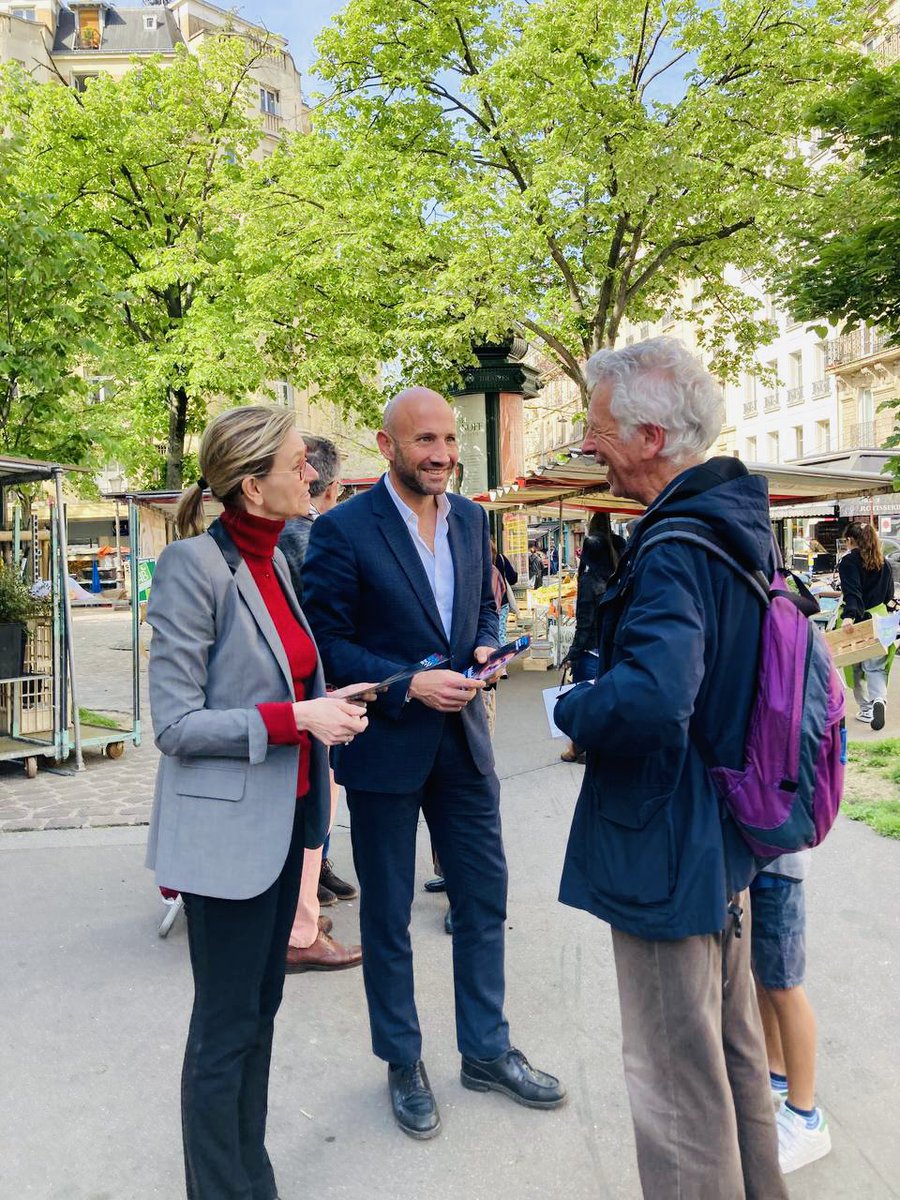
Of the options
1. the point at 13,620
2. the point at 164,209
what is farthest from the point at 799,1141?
the point at 164,209

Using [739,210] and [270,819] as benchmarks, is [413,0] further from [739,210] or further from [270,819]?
[270,819]

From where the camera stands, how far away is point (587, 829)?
1961 mm

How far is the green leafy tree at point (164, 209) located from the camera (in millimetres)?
19750

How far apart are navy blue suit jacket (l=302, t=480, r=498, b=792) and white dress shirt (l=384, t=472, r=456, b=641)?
0.04 metres

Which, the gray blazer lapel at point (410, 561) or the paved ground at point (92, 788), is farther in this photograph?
the paved ground at point (92, 788)

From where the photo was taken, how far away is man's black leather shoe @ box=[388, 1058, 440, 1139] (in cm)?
266

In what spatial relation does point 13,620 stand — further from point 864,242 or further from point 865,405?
point 865,405

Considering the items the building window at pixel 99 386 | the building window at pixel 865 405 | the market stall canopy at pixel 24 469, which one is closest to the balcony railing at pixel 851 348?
the building window at pixel 865 405

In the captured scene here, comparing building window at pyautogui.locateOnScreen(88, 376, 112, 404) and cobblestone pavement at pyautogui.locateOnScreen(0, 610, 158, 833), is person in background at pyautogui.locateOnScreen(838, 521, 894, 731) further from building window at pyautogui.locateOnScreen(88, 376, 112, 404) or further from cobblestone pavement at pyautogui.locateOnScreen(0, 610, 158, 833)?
building window at pyautogui.locateOnScreen(88, 376, 112, 404)

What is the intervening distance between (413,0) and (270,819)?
1754 cm

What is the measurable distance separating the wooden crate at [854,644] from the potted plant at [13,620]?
6135 mm

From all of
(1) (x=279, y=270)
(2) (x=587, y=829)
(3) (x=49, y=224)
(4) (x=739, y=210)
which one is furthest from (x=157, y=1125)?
(1) (x=279, y=270)

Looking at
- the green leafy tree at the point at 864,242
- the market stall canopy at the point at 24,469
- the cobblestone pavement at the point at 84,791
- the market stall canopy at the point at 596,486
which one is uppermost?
the green leafy tree at the point at 864,242

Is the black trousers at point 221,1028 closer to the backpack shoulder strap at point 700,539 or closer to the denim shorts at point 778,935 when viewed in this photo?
the backpack shoulder strap at point 700,539
